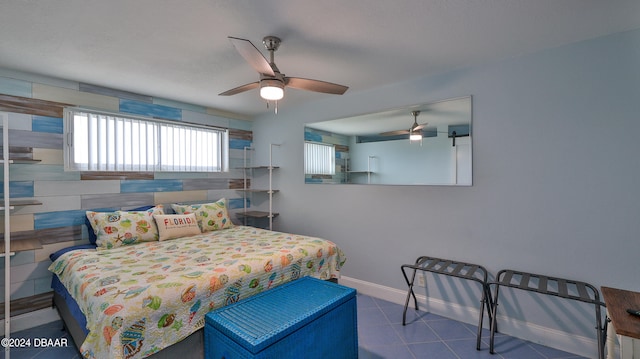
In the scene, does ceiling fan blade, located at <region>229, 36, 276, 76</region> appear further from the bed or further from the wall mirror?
the wall mirror

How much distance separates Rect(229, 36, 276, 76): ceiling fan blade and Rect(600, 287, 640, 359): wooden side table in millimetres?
2150

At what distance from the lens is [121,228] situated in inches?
108

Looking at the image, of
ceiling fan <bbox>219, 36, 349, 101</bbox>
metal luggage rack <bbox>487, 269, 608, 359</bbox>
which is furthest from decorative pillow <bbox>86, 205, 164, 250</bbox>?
metal luggage rack <bbox>487, 269, 608, 359</bbox>

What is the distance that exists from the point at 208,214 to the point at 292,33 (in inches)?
92.7

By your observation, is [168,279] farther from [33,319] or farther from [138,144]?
[138,144]

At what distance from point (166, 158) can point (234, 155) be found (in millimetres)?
957

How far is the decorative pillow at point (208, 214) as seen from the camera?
3389 mm

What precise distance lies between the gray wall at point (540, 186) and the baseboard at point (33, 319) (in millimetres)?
3166

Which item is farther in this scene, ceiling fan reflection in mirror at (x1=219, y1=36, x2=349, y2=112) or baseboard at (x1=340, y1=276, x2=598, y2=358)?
baseboard at (x1=340, y1=276, x2=598, y2=358)

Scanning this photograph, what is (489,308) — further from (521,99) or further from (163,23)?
(163,23)

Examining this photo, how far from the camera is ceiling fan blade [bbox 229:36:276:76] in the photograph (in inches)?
63.9

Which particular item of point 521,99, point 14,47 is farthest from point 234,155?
point 521,99

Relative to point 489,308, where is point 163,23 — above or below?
above

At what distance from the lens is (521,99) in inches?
93.9
